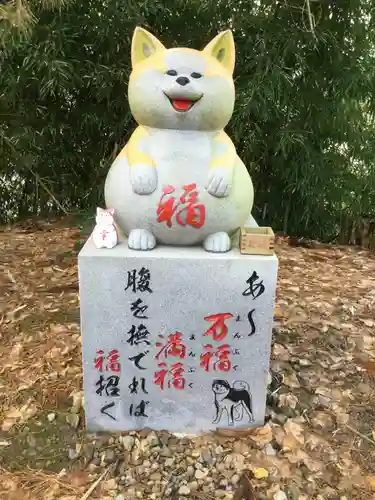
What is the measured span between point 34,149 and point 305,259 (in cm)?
256

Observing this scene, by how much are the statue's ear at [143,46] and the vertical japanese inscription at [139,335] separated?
0.85 metres

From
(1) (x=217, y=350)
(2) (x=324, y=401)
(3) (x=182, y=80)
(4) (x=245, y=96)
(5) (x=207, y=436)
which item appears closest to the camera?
(3) (x=182, y=80)

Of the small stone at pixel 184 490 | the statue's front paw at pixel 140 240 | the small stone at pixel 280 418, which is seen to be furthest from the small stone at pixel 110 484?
the statue's front paw at pixel 140 240

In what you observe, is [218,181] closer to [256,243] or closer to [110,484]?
[256,243]

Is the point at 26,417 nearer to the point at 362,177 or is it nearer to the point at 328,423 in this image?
the point at 328,423

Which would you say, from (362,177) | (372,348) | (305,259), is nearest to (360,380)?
(372,348)

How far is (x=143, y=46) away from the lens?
6.63 feet

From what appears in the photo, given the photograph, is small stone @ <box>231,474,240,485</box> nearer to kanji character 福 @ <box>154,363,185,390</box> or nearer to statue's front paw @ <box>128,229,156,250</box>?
kanji character 福 @ <box>154,363,185,390</box>

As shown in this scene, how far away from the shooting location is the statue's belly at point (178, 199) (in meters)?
1.95

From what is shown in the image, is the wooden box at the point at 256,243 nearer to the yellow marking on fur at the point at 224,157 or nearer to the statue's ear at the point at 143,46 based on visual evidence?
the yellow marking on fur at the point at 224,157

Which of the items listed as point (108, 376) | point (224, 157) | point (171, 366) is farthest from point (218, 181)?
point (108, 376)

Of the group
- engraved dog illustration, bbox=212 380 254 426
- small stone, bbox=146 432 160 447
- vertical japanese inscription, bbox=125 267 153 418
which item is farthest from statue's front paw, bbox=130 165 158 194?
small stone, bbox=146 432 160 447

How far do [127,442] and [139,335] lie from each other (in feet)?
1.58

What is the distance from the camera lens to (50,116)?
4359mm
